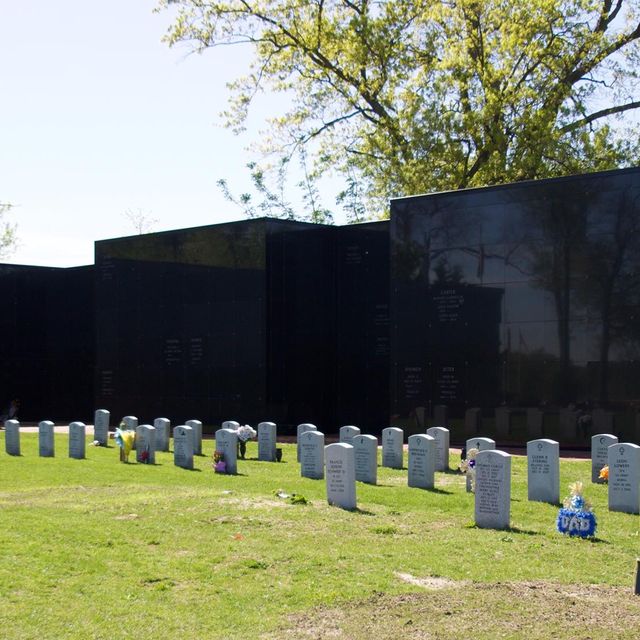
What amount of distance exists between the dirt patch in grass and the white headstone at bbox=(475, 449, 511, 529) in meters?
3.11

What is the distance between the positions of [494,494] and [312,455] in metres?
5.43

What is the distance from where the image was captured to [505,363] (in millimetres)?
22875

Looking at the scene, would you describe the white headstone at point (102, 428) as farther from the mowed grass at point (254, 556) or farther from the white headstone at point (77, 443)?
the mowed grass at point (254, 556)

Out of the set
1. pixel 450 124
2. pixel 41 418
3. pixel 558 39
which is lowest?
pixel 41 418

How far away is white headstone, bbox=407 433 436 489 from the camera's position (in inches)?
604

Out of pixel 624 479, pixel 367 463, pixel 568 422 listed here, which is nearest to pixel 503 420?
pixel 568 422

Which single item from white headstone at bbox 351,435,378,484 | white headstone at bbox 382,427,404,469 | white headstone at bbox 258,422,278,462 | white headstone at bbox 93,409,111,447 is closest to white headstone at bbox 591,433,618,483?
white headstone at bbox 351,435,378,484

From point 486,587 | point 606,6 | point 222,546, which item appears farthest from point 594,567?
point 606,6

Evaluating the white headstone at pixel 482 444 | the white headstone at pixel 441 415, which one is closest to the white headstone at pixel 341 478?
the white headstone at pixel 482 444

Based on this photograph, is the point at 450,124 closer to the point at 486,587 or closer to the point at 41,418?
the point at 41,418

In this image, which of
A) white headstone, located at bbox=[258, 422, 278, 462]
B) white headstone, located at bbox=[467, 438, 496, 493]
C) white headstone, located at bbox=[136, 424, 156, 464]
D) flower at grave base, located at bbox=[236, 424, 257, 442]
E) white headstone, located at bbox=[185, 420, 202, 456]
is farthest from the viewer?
white headstone, located at bbox=[185, 420, 202, 456]

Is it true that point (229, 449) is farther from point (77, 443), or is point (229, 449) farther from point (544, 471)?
point (544, 471)

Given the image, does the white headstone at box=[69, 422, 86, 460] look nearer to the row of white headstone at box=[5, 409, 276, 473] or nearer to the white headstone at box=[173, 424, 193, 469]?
the row of white headstone at box=[5, 409, 276, 473]

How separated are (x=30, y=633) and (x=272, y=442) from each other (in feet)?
42.1
